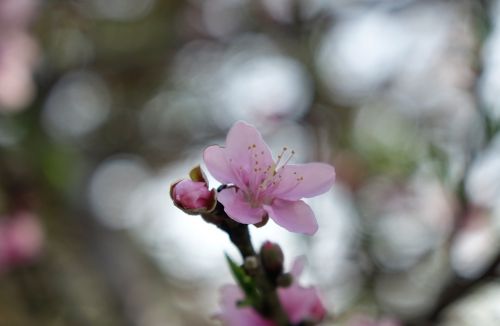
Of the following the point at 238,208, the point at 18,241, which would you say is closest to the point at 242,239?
the point at 238,208

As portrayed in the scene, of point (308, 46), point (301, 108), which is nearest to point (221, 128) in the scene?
point (301, 108)

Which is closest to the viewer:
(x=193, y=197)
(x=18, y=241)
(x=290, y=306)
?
(x=193, y=197)

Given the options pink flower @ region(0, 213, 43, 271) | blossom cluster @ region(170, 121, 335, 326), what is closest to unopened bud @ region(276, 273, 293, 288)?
blossom cluster @ region(170, 121, 335, 326)

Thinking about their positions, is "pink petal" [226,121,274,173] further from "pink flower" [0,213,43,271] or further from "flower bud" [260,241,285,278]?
"pink flower" [0,213,43,271]

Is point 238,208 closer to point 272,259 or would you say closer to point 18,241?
point 272,259

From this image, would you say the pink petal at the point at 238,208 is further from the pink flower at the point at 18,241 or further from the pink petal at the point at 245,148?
the pink flower at the point at 18,241

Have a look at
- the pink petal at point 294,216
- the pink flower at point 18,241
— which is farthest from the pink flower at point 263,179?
the pink flower at point 18,241
